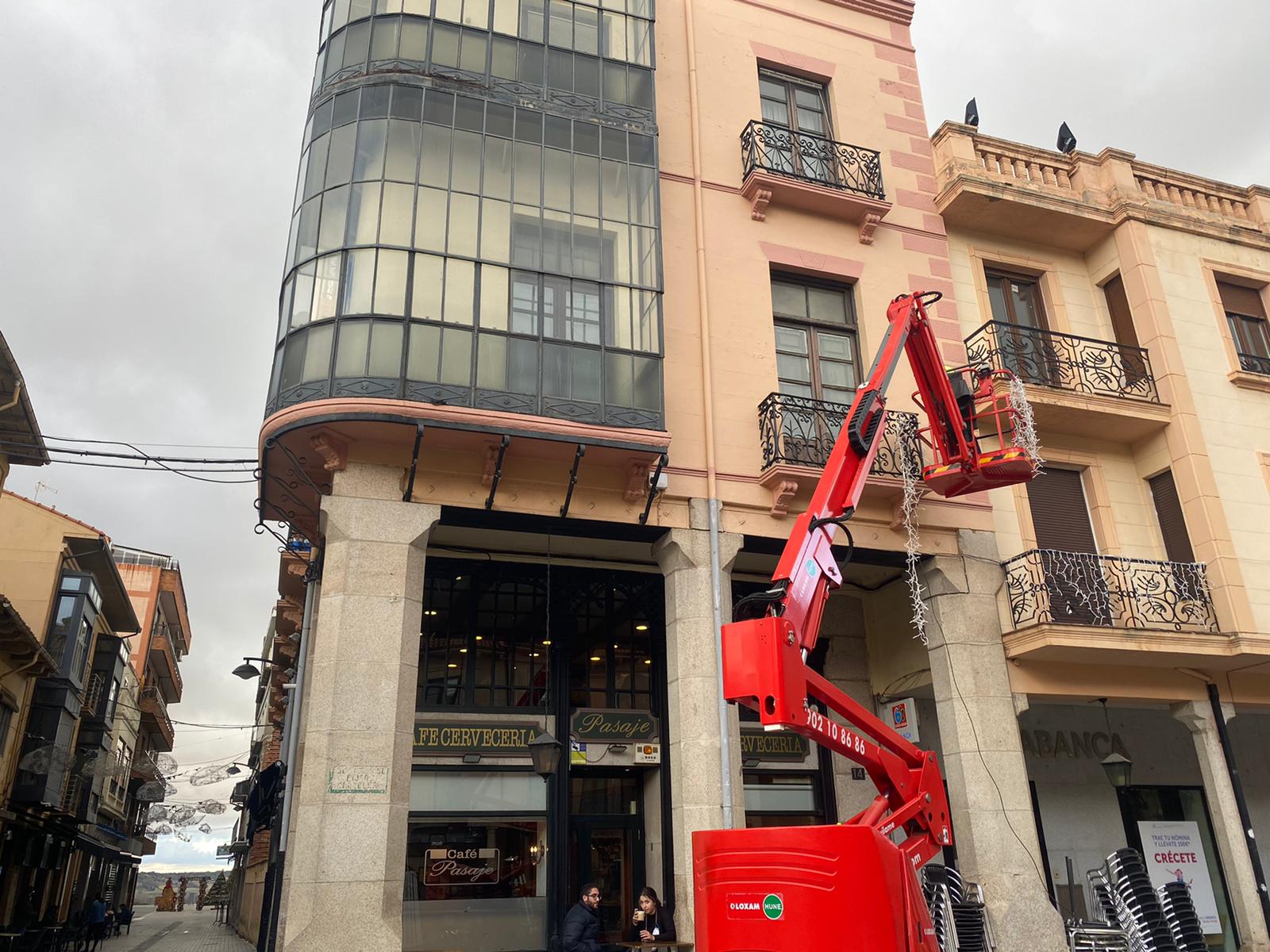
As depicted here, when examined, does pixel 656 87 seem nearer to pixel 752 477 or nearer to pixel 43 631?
pixel 752 477

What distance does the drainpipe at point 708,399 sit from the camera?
11438mm

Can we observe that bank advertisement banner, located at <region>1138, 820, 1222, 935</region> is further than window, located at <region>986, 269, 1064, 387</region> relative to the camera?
Yes

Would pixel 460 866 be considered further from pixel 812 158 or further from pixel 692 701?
pixel 812 158

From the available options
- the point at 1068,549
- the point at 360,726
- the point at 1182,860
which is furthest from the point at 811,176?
the point at 1182,860

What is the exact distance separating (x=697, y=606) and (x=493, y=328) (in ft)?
15.0

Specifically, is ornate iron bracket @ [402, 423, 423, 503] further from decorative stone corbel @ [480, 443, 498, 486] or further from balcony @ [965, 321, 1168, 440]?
balcony @ [965, 321, 1168, 440]

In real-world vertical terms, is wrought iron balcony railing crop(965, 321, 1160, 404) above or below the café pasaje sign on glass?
above

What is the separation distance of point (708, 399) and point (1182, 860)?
38.9 ft

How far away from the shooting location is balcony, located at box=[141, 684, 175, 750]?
172 ft

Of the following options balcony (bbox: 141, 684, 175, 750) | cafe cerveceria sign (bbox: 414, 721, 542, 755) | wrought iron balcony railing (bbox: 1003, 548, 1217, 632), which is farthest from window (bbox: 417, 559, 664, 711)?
balcony (bbox: 141, 684, 175, 750)

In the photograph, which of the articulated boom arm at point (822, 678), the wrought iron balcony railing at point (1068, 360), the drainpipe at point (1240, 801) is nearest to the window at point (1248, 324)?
the wrought iron balcony railing at point (1068, 360)

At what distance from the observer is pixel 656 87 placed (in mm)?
15258

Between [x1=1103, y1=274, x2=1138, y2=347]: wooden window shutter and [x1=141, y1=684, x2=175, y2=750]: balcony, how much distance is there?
50.1 metres

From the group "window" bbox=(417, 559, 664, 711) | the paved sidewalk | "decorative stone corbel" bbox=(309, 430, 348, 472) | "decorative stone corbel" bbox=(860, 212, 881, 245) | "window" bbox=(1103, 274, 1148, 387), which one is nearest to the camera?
"decorative stone corbel" bbox=(309, 430, 348, 472)
